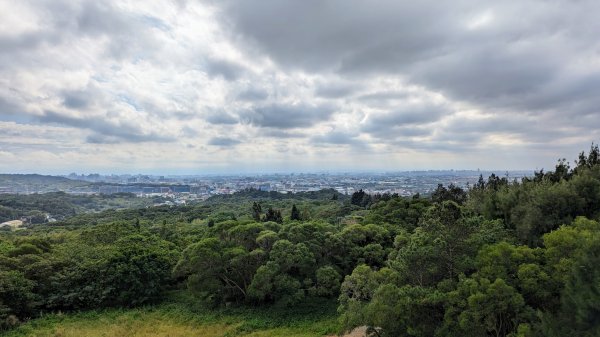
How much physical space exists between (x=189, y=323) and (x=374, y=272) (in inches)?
492

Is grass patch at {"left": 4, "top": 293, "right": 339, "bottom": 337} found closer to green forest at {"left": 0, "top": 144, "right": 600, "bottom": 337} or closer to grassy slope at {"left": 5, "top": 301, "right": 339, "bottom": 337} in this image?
grassy slope at {"left": 5, "top": 301, "right": 339, "bottom": 337}

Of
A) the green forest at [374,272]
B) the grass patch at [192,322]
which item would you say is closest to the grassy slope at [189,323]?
the grass patch at [192,322]

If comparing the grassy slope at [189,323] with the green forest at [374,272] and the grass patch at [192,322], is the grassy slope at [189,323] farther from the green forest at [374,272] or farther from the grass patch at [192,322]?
the green forest at [374,272]

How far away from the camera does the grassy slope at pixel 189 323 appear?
65.5 feet

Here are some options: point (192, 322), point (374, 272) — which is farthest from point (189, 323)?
point (374, 272)

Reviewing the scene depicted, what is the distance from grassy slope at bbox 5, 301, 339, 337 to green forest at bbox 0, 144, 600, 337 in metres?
0.16

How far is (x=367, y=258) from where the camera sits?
78.5 feet

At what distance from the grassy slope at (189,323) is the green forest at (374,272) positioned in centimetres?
16

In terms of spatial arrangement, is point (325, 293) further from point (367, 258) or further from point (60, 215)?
point (60, 215)

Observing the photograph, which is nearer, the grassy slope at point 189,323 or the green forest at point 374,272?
the green forest at point 374,272

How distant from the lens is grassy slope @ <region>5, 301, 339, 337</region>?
19953 millimetres

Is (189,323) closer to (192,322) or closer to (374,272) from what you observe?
(192,322)

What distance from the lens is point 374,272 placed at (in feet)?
52.4

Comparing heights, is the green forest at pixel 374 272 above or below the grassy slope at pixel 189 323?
above
